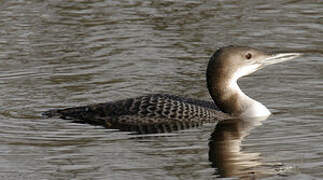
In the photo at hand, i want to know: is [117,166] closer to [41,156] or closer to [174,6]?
[41,156]

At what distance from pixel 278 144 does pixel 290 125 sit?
2.40ft

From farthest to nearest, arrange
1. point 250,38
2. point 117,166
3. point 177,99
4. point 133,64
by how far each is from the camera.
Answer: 1. point 250,38
2. point 133,64
3. point 177,99
4. point 117,166

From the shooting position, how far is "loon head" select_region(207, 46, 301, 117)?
29.5 feet

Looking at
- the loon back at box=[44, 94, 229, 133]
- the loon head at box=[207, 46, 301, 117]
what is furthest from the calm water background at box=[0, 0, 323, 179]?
the loon head at box=[207, 46, 301, 117]

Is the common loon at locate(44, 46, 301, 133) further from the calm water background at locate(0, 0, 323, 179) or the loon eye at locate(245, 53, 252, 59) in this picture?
the calm water background at locate(0, 0, 323, 179)

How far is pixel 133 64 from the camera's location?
1092cm

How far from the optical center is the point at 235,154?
25.1 ft

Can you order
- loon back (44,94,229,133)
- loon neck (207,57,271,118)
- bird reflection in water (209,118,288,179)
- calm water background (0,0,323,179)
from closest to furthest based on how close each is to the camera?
1. bird reflection in water (209,118,288,179)
2. calm water background (0,0,323,179)
3. loon back (44,94,229,133)
4. loon neck (207,57,271,118)

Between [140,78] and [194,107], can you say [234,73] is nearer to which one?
[194,107]

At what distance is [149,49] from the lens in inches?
449

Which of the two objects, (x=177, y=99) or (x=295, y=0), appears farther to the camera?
(x=295, y=0)

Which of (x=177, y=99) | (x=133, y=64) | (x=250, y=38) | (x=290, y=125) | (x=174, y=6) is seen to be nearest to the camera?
(x=290, y=125)

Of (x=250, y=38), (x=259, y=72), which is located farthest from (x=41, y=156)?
(x=250, y=38)

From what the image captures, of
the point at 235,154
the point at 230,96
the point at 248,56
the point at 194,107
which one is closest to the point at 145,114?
the point at 194,107
